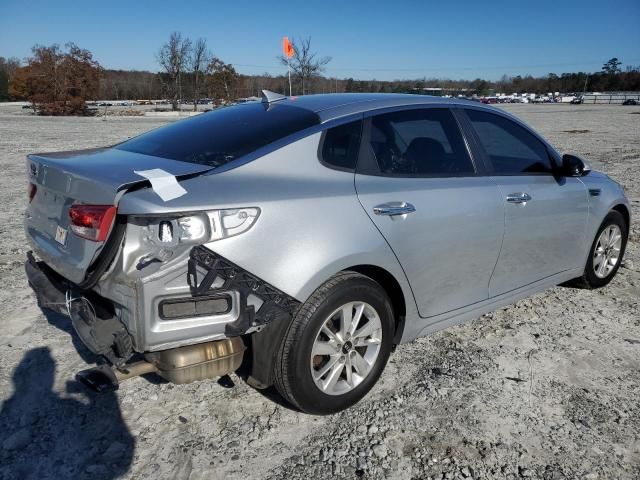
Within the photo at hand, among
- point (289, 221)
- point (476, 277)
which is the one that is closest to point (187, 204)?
point (289, 221)

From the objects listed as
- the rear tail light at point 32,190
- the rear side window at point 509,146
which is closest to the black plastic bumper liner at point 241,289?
the rear tail light at point 32,190

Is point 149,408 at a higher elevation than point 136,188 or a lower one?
lower

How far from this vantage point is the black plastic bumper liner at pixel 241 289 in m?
2.22

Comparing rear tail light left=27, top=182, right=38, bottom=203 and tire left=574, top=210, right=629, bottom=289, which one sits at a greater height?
rear tail light left=27, top=182, right=38, bottom=203

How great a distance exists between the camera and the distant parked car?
2.25 metres

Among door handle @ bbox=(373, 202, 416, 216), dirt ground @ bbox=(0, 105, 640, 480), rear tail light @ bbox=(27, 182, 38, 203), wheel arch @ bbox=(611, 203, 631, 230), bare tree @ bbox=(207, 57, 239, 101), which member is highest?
bare tree @ bbox=(207, 57, 239, 101)

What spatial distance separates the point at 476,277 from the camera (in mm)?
3363

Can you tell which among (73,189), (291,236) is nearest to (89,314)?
(73,189)

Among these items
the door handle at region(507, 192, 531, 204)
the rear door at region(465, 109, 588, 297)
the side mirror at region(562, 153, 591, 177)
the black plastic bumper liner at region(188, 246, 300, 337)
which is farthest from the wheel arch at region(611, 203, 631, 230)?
the black plastic bumper liner at region(188, 246, 300, 337)

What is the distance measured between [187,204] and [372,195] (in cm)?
102

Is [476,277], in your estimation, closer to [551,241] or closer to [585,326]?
[551,241]

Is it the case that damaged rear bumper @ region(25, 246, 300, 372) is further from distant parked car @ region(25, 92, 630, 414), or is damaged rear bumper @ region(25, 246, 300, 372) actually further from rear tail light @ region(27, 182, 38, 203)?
rear tail light @ region(27, 182, 38, 203)

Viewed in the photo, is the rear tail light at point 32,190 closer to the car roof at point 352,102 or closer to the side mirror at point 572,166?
the car roof at point 352,102

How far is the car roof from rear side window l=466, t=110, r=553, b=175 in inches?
7.1
